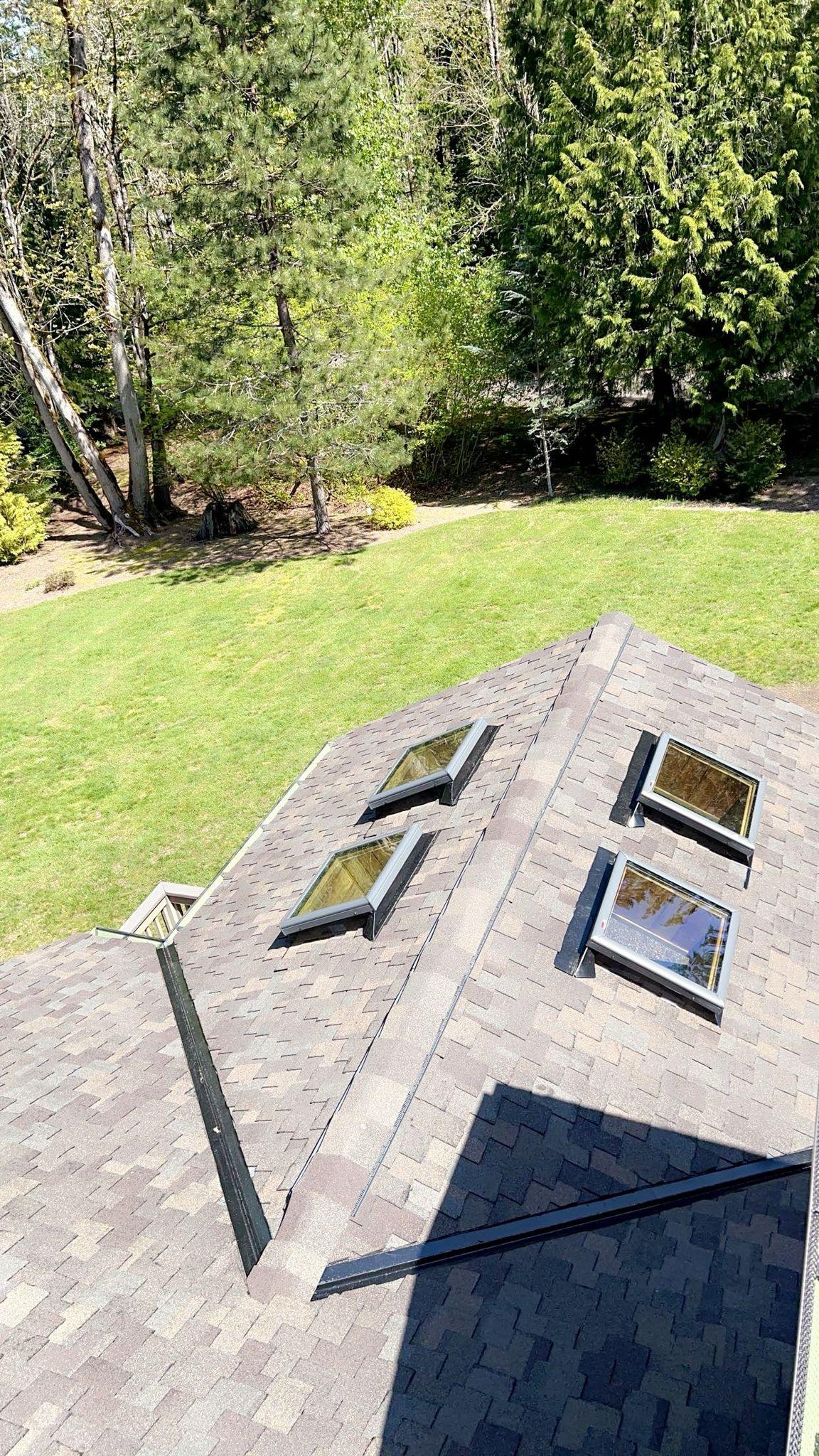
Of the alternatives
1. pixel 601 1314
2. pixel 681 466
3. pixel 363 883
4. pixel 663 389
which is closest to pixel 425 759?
pixel 363 883

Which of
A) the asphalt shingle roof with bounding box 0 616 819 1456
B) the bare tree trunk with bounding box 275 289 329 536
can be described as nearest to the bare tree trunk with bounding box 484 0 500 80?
the bare tree trunk with bounding box 275 289 329 536

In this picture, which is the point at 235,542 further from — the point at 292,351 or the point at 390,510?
the point at 292,351

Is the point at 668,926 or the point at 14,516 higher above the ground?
the point at 14,516

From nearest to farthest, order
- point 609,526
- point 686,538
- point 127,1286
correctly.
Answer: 1. point 127,1286
2. point 686,538
3. point 609,526

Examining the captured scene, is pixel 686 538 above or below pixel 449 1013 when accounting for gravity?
below

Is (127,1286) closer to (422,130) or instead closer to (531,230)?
(531,230)

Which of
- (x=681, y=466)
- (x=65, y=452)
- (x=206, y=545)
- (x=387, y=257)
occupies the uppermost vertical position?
(x=387, y=257)

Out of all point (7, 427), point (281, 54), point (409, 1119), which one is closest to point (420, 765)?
point (409, 1119)

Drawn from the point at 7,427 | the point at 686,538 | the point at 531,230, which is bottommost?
the point at 686,538
